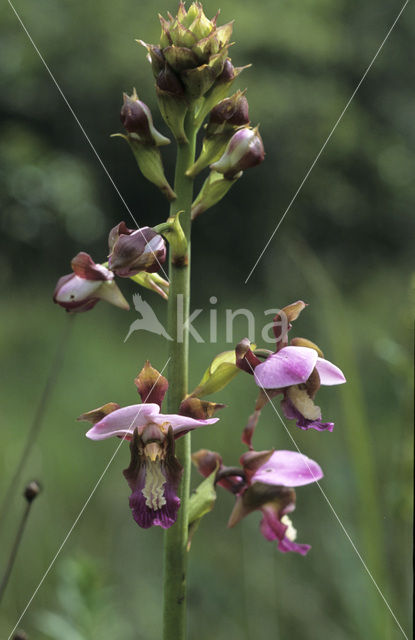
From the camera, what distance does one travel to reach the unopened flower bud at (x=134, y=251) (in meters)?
0.93

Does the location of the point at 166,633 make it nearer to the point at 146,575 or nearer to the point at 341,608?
the point at 341,608

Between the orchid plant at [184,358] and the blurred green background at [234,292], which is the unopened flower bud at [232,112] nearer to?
the orchid plant at [184,358]

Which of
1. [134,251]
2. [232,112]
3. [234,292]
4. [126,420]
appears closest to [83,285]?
[134,251]

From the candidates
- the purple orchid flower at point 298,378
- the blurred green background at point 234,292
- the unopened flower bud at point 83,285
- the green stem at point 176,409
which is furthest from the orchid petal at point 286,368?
the blurred green background at point 234,292

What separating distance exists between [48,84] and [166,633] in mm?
5936

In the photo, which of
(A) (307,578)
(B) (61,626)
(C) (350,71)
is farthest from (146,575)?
(C) (350,71)

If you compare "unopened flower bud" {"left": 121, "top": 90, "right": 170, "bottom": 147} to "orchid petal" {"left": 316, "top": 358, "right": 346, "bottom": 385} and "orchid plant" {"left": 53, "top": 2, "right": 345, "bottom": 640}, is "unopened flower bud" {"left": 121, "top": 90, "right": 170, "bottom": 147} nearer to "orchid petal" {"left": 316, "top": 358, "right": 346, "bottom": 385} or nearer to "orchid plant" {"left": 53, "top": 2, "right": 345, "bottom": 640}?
"orchid plant" {"left": 53, "top": 2, "right": 345, "bottom": 640}

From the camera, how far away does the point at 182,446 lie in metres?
0.98

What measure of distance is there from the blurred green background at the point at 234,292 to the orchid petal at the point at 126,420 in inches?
19.0

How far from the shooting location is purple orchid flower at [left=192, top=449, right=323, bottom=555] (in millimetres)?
1071

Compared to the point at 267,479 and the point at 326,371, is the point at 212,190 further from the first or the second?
the point at 267,479

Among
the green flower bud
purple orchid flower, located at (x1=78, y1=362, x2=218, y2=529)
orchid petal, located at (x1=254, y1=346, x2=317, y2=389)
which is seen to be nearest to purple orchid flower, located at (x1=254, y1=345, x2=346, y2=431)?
orchid petal, located at (x1=254, y1=346, x2=317, y2=389)

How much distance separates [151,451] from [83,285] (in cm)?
29

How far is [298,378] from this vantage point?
0.90 metres
